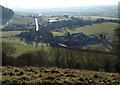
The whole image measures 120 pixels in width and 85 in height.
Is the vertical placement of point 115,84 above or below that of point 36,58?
above

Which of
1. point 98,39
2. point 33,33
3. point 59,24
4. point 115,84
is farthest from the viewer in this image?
point 59,24

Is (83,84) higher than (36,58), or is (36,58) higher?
(83,84)

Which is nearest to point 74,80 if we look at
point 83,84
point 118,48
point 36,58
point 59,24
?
point 83,84

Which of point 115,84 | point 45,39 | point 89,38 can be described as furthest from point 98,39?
point 115,84

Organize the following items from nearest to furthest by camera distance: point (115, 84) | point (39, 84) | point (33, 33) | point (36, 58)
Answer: point (39, 84) < point (115, 84) < point (36, 58) < point (33, 33)

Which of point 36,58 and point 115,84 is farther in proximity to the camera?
point 36,58

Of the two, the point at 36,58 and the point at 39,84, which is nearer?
the point at 39,84

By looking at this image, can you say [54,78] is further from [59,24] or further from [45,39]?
[59,24]

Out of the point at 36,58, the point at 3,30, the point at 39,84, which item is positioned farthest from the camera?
the point at 3,30

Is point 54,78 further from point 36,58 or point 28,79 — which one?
point 36,58
